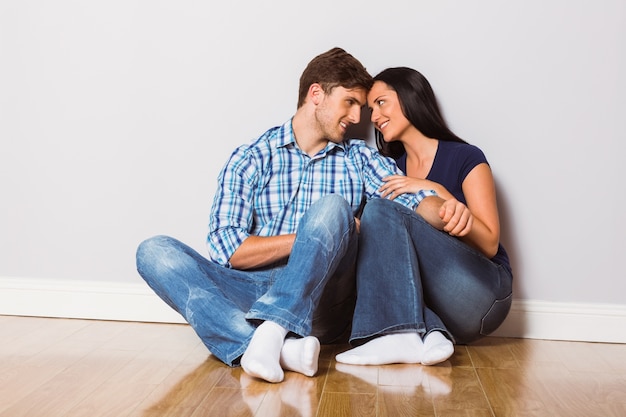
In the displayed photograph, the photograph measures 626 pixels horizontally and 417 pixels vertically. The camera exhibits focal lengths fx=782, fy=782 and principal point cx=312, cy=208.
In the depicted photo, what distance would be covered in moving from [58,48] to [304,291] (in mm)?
1501

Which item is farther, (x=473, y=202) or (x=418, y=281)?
(x=473, y=202)

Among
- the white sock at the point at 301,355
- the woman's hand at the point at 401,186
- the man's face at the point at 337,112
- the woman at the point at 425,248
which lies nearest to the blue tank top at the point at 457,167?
the woman at the point at 425,248

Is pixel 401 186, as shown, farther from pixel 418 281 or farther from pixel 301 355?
pixel 301 355

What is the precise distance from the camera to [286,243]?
2465 mm

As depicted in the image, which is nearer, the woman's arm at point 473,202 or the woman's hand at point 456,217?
the woman's hand at point 456,217

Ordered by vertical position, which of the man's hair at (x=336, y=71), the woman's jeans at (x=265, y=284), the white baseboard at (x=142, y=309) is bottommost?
the white baseboard at (x=142, y=309)

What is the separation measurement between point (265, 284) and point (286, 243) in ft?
0.59

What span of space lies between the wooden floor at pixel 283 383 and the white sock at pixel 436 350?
1.4 inches

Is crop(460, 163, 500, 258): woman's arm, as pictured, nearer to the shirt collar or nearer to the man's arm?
the shirt collar

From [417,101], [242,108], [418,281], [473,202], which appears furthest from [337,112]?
[418,281]

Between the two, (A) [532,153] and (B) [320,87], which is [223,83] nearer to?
(B) [320,87]

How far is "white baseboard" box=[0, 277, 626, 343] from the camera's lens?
2848mm

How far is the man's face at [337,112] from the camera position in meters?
2.66

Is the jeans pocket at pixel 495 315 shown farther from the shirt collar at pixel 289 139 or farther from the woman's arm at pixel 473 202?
the shirt collar at pixel 289 139
